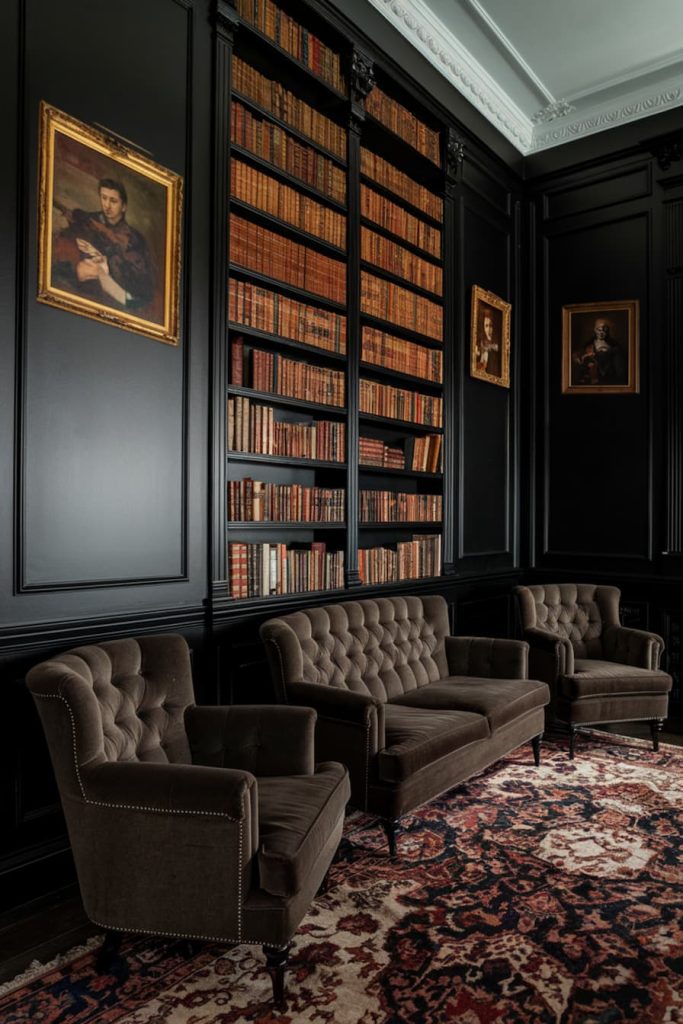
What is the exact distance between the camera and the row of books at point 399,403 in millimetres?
4281

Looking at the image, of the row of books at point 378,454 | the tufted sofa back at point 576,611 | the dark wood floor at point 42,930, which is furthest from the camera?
the tufted sofa back at point 576,611

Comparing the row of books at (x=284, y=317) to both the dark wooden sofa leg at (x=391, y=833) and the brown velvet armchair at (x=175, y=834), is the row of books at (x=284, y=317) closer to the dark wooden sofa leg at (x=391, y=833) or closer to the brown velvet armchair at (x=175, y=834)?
the brown velvet armchair at (x=175, y=834)

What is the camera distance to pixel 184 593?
3.20 meters

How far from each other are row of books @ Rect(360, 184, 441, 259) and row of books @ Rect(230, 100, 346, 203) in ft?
0.72

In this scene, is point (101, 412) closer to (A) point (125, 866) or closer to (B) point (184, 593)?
(B) point (184, 593)

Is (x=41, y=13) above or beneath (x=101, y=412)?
above

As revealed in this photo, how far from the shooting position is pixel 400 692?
3.77 meters

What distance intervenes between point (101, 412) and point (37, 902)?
5.70 feet

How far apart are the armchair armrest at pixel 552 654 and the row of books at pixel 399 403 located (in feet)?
4.92

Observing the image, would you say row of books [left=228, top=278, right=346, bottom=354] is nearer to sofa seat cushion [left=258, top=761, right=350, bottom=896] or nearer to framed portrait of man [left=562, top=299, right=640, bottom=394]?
sofa seat cushion [left=258, top=761, right=350, bottom=896]

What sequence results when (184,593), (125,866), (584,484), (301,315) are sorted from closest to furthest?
(125,866) → (184,593) → (301,315) → (584,484)

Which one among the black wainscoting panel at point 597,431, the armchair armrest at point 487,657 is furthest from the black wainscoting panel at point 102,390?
the black wainscoting panel at point 597,431

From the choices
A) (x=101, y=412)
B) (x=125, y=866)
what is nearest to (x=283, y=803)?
(x=125, y=866)

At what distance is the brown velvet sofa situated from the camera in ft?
9.42
